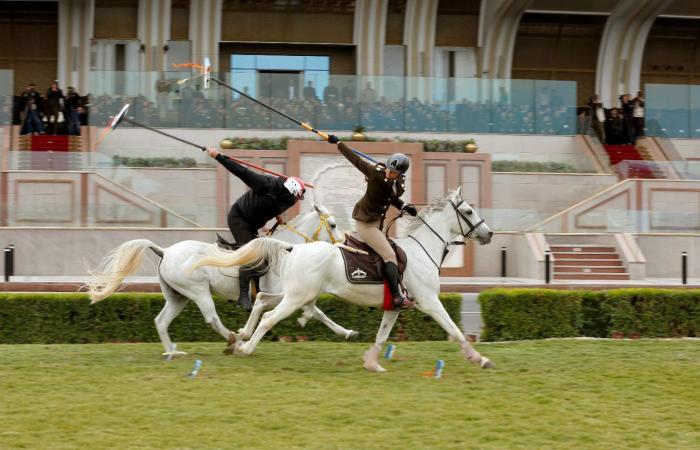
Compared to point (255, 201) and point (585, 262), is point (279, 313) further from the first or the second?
point (585, 262)

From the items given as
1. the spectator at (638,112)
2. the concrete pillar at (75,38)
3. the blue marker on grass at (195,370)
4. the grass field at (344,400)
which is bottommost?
the grass field at (344,400)

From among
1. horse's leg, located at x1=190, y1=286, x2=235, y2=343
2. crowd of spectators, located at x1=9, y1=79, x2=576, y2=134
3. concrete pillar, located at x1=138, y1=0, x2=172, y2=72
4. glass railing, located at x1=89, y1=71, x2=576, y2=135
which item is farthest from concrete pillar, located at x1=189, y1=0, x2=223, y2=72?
horse's leg, located at x1=190, y1=286, x2=235, y2=343

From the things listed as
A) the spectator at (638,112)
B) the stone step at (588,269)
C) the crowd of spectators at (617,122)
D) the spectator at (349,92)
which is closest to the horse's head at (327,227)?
the stone step at (588,269)

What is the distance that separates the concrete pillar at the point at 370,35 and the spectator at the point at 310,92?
30.4 feet

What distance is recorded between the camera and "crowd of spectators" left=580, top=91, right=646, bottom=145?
35.2 meters

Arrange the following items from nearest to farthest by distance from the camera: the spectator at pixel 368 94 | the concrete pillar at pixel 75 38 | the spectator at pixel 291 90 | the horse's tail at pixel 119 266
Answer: the horse's tail at pixel 119 266 → the spectator at pixel 291 90 → the spectator at pixel 368 94 → the concrete pillar at pixel 75 38

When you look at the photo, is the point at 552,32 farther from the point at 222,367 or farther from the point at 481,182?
the point at 222,367

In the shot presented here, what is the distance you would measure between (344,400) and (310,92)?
24781 mm

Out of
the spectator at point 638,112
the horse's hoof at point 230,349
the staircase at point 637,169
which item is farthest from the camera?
the spectator at point 638,112

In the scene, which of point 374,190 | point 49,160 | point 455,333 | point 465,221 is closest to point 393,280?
point 455,333

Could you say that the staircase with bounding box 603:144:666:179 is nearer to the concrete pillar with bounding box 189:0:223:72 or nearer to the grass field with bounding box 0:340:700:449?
the concrete pillar with bounding box 189:0:223:72

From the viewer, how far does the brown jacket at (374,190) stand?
35.7ft

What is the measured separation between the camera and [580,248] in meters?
29.2

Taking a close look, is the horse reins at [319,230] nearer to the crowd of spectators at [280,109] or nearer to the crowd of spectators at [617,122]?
the crowd of spectators at [280,109]
